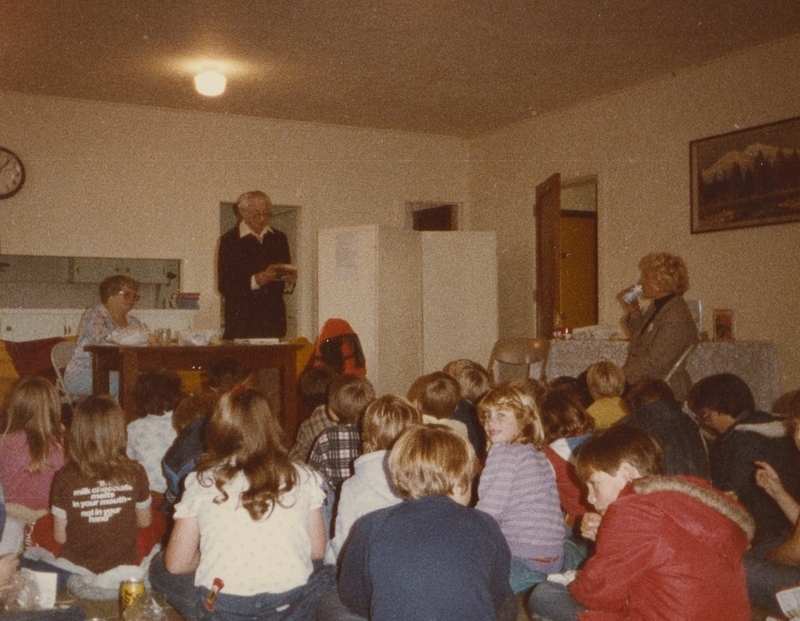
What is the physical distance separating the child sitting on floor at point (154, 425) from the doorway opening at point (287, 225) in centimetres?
410

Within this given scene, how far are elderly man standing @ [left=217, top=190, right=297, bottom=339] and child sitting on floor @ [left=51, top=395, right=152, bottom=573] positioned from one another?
117 inches

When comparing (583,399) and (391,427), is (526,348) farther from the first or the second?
(391,427)

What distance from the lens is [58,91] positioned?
7027 mm

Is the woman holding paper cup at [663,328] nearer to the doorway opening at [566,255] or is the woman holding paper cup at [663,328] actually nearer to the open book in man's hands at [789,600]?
the doorway opening at [566,255]

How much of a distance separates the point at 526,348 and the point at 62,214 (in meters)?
4.04

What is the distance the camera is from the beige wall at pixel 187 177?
7.14m

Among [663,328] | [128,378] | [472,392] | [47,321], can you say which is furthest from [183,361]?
[47,321]

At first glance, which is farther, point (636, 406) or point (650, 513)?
point (636, 406)

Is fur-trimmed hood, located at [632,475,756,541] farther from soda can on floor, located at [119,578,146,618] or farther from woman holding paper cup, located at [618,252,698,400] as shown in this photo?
woman holding paper cup, located at [618,252,698,400]

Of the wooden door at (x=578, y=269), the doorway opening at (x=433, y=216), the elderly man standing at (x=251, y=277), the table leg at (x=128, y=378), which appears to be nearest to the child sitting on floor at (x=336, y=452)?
the table leg at (x=128, y=378)

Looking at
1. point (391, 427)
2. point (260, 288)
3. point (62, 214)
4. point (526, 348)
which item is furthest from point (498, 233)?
point (391, 427)

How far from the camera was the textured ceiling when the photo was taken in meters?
5.21

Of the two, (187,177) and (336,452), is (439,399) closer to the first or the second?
(336,452)

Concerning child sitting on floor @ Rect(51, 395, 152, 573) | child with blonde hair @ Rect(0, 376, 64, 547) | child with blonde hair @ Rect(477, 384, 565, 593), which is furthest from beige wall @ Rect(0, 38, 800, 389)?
child sitting on floor @ Rect(51, 395, 152, 573)
